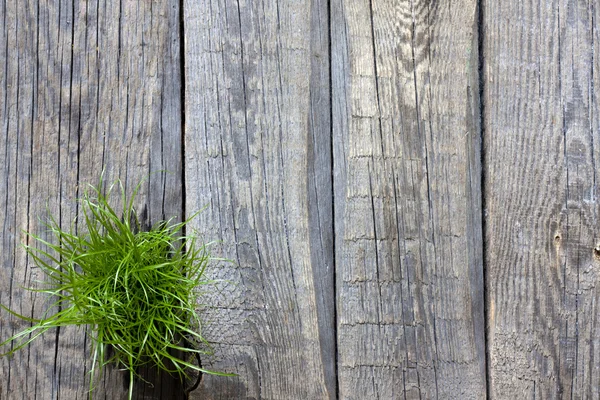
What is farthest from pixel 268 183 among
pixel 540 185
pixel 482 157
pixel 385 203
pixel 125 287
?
pixel 540 185

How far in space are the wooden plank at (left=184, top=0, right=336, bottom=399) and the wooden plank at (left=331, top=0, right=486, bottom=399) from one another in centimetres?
9

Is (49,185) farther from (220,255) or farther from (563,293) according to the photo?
(563,293)

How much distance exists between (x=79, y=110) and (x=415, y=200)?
2.98ft

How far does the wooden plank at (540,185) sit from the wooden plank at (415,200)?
0.05m

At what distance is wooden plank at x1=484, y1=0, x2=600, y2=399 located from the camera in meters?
1.55

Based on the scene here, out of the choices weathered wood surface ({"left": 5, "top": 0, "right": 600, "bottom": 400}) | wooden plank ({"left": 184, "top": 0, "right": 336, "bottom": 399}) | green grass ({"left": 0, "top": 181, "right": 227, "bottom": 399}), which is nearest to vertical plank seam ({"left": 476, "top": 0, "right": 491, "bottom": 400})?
weathered wood surface ({"left": 5, "top": 0, "right": 600, "bottom": 400})

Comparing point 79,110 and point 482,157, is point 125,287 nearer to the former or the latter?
point 79,110

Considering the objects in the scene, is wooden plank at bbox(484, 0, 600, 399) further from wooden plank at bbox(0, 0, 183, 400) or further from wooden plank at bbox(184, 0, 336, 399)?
wooden plank at bbox(0, 0, 183, 400)

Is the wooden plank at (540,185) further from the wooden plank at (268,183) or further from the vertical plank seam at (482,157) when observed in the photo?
the wooden plank at (268,183)

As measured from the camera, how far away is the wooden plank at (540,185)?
155 cm

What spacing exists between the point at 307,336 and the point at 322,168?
0.44 m

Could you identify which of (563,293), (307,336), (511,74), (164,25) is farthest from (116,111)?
(563,293)

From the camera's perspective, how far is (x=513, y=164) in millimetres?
1562

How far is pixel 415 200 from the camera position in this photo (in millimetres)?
1563
